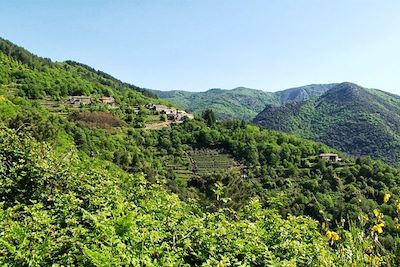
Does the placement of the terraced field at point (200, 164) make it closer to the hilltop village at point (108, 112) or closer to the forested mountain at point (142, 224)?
the hilltop village at point (108, 112)

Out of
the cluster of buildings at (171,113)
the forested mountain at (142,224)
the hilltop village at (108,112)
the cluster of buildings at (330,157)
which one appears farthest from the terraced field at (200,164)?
the forested mountain at (142,224)

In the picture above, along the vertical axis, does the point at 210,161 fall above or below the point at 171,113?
below

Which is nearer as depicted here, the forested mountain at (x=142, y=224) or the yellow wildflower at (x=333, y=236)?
the forested mountain at (x=142, y=224)

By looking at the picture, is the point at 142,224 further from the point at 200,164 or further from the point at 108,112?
the point at 108,112

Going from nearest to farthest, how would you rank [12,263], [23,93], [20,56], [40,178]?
1. [12,263]
2. [40,178]
3. [23,93]
4. [20,56]

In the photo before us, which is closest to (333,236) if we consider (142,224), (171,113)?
(142,224)

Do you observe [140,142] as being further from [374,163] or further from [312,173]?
[374,163]

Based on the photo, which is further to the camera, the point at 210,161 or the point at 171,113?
the point at 171,113

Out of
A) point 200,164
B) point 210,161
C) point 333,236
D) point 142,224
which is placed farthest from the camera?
point 210,161

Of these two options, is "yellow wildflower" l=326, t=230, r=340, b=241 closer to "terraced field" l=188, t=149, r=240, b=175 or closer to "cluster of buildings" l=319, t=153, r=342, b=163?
"terraced field" l=188, t=149, r=240, b=175

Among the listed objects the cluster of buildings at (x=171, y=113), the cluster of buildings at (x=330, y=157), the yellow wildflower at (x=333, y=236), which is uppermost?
the yellow wildflower at (x=333, y=236)

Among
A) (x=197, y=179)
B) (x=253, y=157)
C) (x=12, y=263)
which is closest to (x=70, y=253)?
(x=12, y=263)

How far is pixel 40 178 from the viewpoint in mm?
8641

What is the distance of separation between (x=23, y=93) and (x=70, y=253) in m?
89.4
